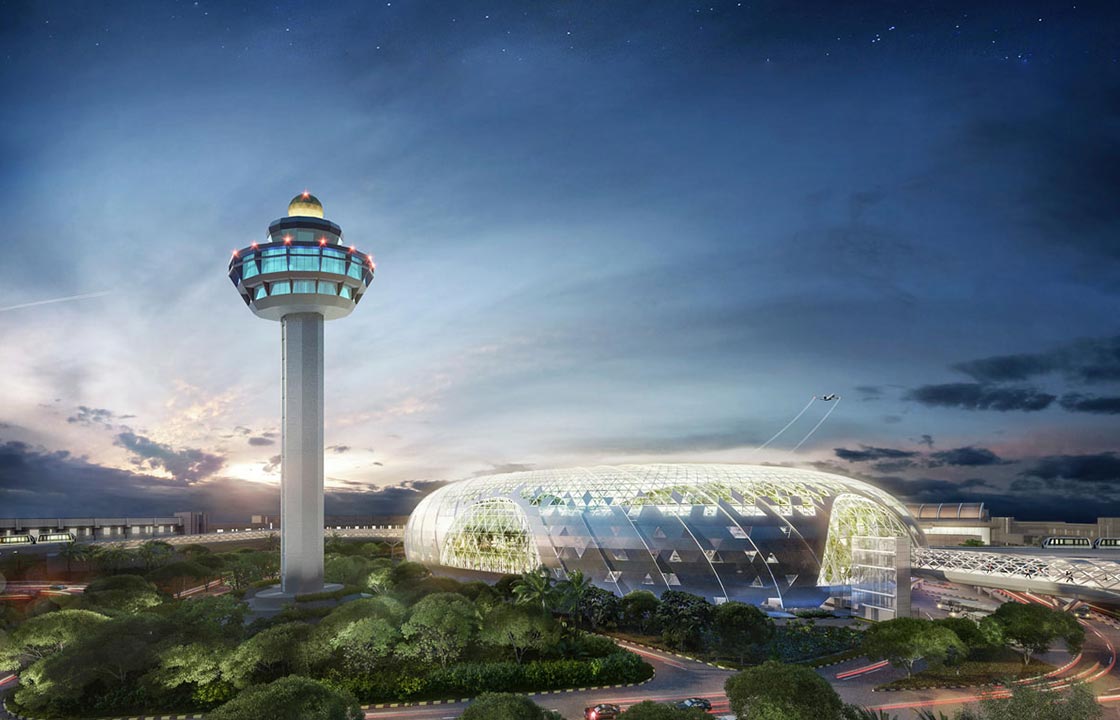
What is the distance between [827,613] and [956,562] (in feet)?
58.3

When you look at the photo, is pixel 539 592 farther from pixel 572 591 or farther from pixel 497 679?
pixel 497 679

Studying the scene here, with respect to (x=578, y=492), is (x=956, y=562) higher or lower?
lower

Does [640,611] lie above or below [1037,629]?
above

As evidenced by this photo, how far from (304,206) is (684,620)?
55.7m

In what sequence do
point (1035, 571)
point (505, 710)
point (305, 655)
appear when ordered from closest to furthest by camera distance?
point (505, 710)
point (305, 655)
point (1035, 571)

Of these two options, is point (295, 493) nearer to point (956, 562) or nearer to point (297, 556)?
point (297, 556)

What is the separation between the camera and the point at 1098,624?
67.7 m

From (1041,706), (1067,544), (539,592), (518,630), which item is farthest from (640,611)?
(1067,544)

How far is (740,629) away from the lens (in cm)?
5341

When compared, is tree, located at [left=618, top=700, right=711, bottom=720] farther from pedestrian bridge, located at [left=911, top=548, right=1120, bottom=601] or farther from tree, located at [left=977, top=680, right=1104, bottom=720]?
pedestrian bridge, located at [left=911, top=548, right=1120, bottom=601]

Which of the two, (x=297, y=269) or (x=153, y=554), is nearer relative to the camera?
(x=297, y=269)

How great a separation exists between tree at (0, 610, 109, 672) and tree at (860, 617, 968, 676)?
159 ft

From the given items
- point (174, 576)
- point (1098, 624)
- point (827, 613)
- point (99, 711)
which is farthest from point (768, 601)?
point (174, 576)

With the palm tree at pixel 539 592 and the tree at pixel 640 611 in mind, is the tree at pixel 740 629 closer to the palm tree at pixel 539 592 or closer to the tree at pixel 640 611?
the tree at pixel 640 611
